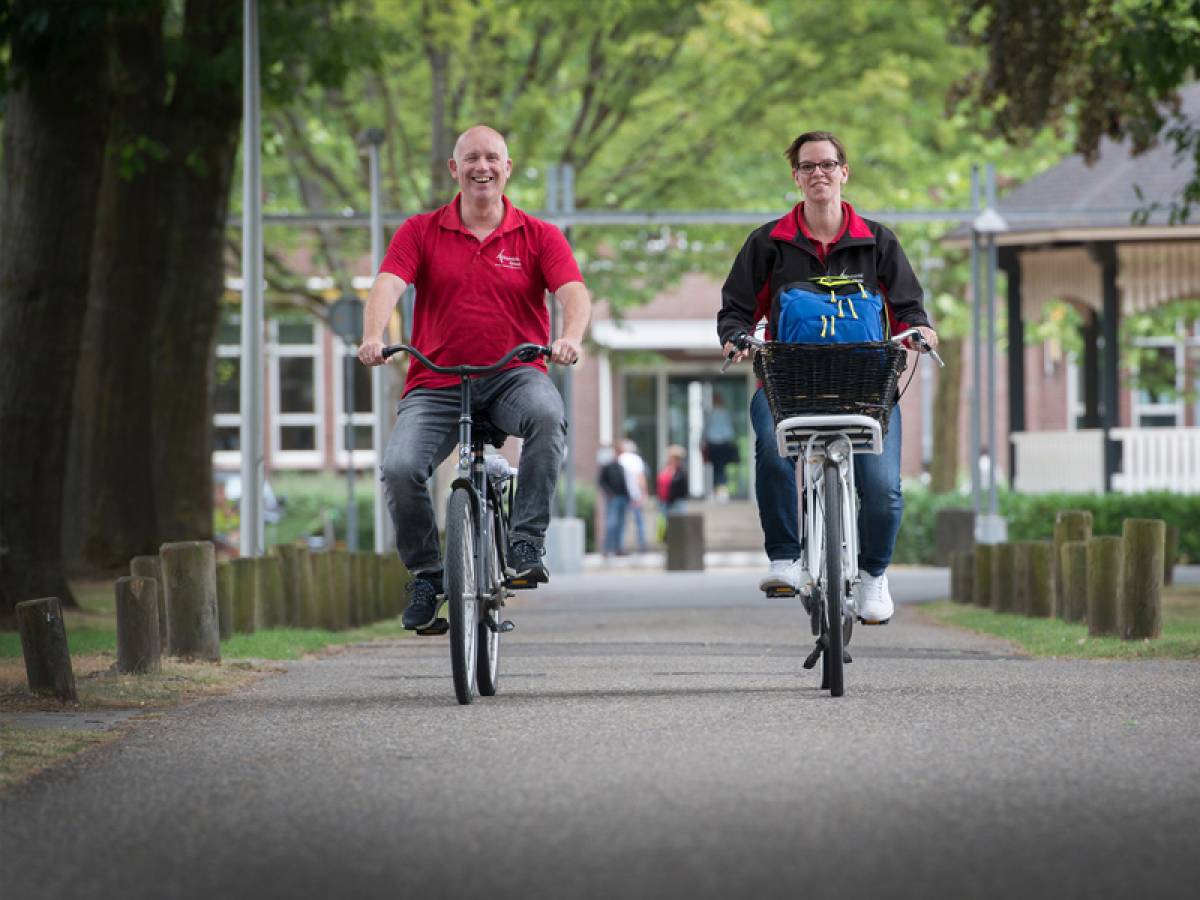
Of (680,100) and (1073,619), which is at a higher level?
(680,100)

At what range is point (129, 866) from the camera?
4.84 m

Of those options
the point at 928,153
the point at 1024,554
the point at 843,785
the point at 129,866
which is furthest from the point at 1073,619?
the point at 928,153

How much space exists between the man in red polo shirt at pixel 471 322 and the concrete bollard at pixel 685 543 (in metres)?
20.3

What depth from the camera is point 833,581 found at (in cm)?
791

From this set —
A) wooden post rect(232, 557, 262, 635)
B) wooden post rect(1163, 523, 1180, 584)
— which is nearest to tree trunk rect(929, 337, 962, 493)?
wooden post rect(1163, 523, 1180, 584)

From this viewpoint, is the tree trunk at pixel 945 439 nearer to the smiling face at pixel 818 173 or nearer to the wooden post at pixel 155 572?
the wooden post at pixel 155 572

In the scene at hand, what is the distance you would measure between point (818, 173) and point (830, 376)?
859mm

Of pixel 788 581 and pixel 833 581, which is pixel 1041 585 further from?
pixel 833 581

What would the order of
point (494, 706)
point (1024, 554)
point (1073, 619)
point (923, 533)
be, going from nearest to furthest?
A: point (494, 706), point (1073, 619), point (1024, 554), point (923, 533)

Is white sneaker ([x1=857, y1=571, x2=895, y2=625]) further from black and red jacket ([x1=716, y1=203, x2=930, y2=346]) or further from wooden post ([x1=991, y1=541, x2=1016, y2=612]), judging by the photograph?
wooden post ([x1=991, y1=541, x2=1016, y2=612])

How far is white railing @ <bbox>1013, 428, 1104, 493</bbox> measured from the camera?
29172 mm

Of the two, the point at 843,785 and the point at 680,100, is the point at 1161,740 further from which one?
the point at 680,100

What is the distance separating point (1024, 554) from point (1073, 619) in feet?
5.59

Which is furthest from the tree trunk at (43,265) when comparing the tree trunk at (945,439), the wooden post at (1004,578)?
the tree trunk at (945,439)
